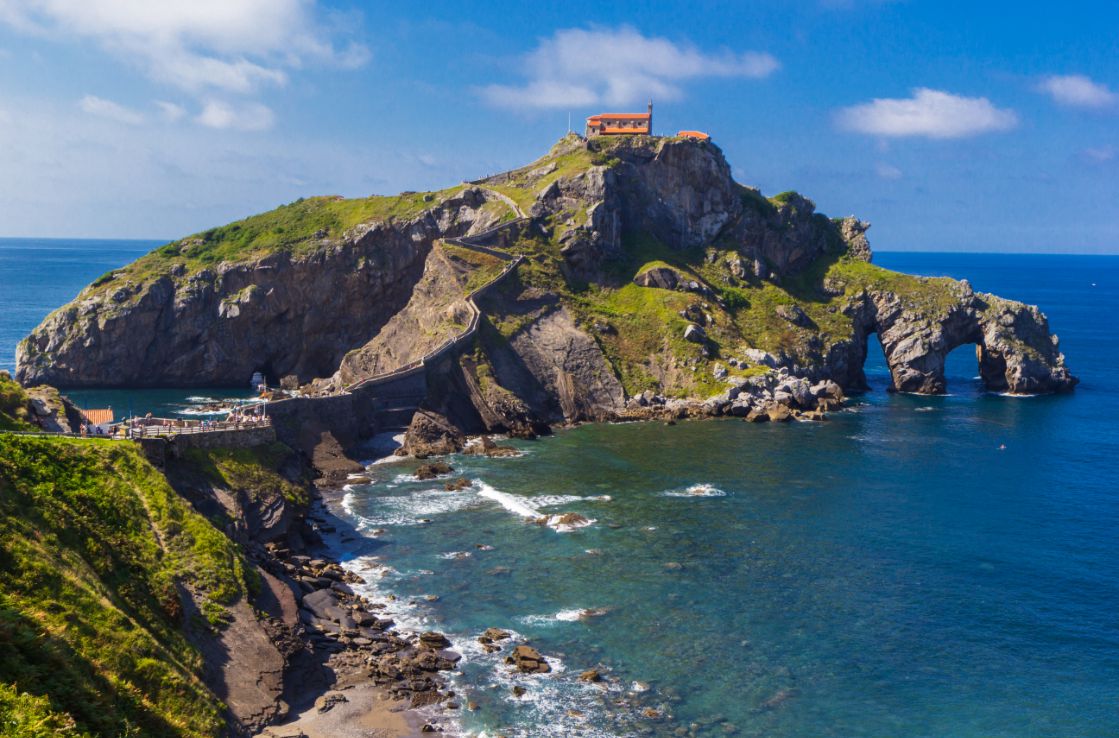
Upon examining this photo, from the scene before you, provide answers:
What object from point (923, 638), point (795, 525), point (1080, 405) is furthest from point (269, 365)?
point (1080, 405)

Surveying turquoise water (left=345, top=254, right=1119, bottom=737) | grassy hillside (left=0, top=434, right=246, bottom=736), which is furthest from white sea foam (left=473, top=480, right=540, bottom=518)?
grassy hillside (left=0, top=434, right=246, bottom=736)

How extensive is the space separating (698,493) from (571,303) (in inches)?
1997

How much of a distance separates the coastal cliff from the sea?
763 inches

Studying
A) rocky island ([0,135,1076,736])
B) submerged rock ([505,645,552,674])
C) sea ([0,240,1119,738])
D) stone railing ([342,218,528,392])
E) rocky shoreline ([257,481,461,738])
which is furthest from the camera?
stone railing ([342,218,528,392])

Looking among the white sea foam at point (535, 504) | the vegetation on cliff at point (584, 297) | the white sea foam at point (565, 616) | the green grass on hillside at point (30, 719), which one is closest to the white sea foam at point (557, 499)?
the white sea foam at point (535, 504)

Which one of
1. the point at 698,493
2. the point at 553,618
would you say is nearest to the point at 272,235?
the point at 698,493

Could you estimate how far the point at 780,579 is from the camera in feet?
187

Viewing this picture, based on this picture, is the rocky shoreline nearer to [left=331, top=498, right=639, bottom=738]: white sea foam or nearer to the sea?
[left=331, top=498, right=639, bottom=738]: white sea foam

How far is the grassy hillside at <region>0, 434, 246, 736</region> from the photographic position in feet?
89.2

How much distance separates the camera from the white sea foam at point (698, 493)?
75688 mm

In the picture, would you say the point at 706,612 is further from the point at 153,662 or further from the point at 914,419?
the point at 914,419

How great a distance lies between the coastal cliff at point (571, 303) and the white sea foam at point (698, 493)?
31658 mm

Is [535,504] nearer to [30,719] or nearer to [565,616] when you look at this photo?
[565,616]

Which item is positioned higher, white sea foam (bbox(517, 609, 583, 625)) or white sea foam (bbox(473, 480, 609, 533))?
white sea foam (bbox(473, 480, 609, 533))
